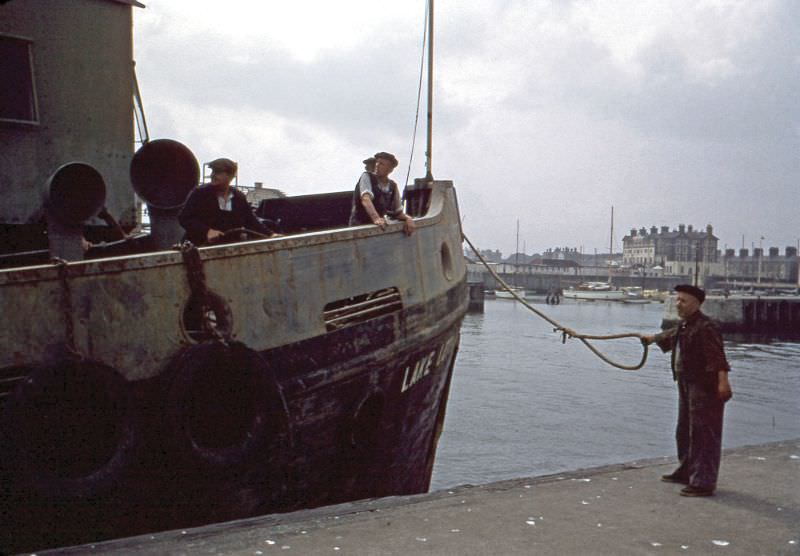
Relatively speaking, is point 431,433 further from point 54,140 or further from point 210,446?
point 54,140

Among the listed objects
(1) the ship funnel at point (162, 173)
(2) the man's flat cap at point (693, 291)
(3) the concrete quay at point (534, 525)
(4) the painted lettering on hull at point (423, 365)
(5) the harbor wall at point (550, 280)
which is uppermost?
Answer: (1) the ship funnel at point (162, 173)

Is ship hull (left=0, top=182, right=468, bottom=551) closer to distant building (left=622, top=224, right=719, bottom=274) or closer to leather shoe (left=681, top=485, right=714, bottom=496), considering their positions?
leather shoe (left=681, top=485, right=714, bottom=496)

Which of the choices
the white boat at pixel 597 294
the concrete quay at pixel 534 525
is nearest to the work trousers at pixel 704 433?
the concrete quay at pixel 534 525

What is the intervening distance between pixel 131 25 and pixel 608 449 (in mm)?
13526

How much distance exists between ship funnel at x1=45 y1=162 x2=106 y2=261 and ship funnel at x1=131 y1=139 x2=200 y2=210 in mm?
784

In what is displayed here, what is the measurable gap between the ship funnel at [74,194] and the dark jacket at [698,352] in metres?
4.42

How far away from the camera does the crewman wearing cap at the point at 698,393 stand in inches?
201

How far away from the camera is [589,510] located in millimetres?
4664

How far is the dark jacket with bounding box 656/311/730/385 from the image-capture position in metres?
5.14

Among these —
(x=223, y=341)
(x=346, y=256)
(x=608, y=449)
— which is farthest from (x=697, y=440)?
(x=608, y=449)

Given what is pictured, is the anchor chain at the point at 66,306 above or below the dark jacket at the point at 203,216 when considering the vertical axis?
below

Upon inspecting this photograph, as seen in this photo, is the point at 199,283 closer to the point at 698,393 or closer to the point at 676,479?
the point at 698,393

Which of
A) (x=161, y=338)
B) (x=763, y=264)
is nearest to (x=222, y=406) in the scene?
(x=161, y=338)

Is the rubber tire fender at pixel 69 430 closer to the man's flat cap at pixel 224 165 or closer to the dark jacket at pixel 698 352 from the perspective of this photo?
the man's flat cap at pixel 224 165
